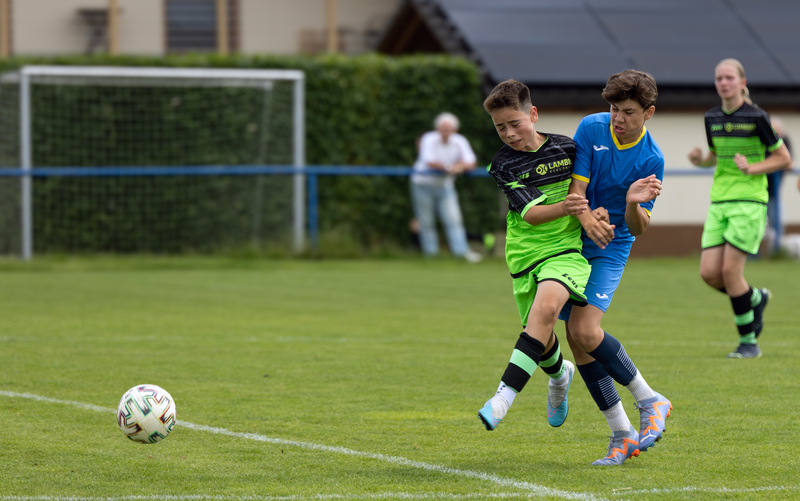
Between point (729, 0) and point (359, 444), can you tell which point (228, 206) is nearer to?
point (729, 0)

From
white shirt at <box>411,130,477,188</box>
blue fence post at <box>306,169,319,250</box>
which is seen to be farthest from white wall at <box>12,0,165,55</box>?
white shirt at <box>411,130,477,188</box>

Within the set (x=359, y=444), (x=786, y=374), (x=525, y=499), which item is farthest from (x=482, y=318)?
(x=525, y=499)

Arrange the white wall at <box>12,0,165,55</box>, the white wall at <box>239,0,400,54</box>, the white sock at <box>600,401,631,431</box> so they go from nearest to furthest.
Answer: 1. the white sock at <box>600,401,631,431</box>
2. the white wall at <box>12,0,165,55</box>
3. the white wall at <box>239,0,400,54</box>

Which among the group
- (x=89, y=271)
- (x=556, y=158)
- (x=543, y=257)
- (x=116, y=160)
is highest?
(x=556, y=158)

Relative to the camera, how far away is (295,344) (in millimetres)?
8797

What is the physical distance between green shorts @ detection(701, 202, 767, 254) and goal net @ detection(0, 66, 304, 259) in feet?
31.7

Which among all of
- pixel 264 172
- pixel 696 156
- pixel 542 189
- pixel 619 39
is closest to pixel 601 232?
pixel 542 189

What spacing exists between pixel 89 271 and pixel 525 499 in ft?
41.3

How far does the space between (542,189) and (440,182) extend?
12.0m

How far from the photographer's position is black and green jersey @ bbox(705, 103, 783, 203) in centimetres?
816

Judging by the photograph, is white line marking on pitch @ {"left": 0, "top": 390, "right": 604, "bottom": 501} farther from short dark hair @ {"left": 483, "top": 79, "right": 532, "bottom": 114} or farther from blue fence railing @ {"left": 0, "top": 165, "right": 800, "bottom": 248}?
blue fence railing @ {"left": 0, "top": 165, "right": 800, "bottom": 248}

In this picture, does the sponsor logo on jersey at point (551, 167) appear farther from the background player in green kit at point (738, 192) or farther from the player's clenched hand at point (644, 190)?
the background player in green kit at point (738, 192)

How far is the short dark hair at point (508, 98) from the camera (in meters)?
4.83

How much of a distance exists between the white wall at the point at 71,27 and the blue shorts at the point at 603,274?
66.4 feet
